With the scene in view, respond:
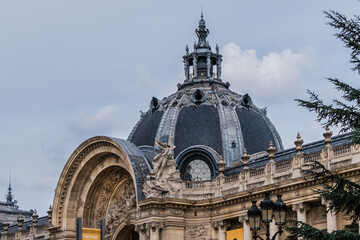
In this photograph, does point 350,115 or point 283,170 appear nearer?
point 350,115

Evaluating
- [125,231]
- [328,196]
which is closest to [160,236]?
[125,231]

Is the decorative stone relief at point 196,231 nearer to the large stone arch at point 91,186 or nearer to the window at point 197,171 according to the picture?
the window at point 197,171

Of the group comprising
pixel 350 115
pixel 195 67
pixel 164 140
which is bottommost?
pixel 350 115

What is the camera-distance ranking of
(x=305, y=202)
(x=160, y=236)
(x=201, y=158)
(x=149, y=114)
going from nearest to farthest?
(x=305, y=202), (x=160, y=236), (x=201, y=158), (x=149, y=114)

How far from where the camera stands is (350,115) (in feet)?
64.5

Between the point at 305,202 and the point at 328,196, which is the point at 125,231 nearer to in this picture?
the point at 305,202

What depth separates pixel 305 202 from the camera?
3800cm

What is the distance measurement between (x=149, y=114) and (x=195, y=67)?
489cm

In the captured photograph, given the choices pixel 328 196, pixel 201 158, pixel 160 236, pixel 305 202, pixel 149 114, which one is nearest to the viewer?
pixel 328 196

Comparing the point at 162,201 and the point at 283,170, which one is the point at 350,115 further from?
the point at 162,201

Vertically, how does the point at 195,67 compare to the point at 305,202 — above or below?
above

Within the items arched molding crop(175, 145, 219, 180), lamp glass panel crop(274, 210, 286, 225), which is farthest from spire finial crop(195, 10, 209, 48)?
lamp glass panel crop(274, 210, 286, 225)

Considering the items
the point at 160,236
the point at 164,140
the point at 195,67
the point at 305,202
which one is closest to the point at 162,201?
the point at 160,236

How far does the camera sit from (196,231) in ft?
145
